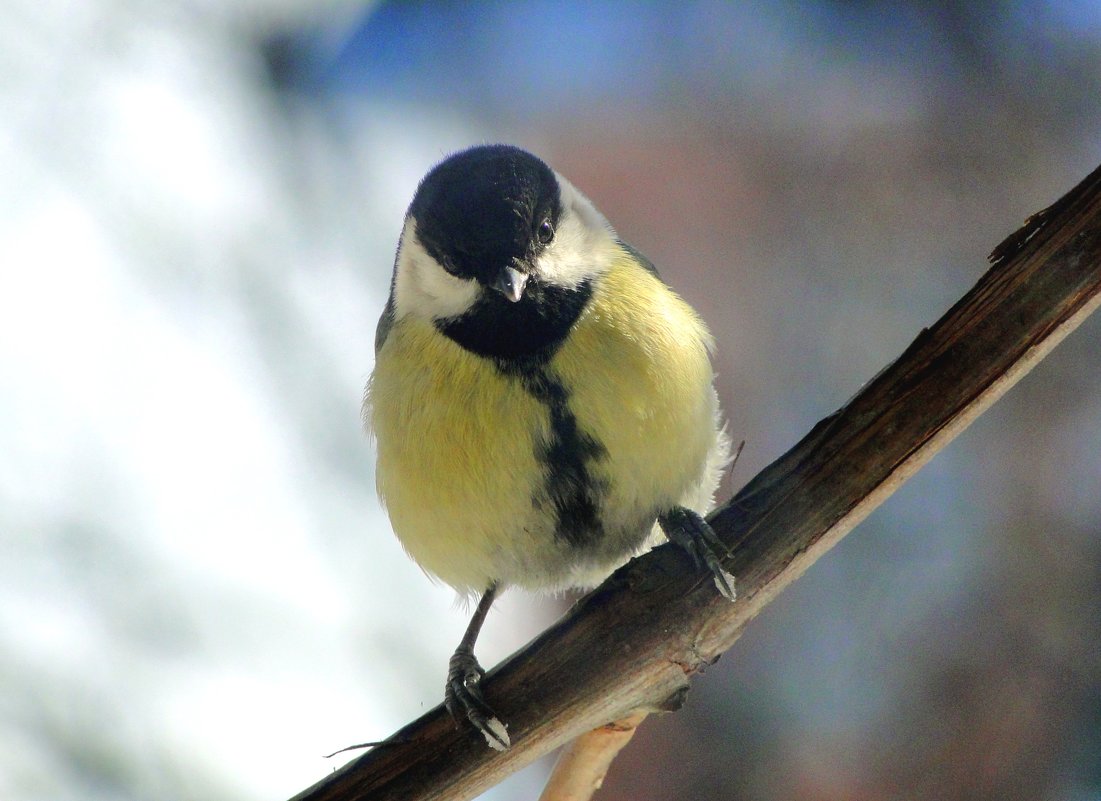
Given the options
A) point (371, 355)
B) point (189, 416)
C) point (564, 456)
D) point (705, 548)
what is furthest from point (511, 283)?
point (189, 416)

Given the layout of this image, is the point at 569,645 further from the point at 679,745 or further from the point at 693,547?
the point at 679,745

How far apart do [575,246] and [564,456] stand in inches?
8.7

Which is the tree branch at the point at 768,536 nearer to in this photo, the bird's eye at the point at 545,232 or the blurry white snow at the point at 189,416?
the bird's eye at the point at 545,232

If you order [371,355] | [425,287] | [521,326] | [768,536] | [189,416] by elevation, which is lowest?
[768,536]

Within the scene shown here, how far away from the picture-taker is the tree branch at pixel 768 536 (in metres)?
0.69

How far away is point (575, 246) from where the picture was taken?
94cm

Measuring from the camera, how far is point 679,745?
3.66 feet

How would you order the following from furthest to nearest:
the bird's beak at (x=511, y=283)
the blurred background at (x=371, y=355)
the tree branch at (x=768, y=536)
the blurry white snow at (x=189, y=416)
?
1. the blurry white snow at (x=189, y=416)
2. the blurred background at (x=371, y=355)
3. the bird's beak at (x=511, y=283)
4. the tree branch at (x=768, y=536)

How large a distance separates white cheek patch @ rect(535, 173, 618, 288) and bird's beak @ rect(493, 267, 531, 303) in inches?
1.5

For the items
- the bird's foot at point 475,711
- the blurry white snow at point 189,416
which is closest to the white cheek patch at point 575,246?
the bird's foot at point 475,711

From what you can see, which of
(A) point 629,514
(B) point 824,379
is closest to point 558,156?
(B) point 824,379

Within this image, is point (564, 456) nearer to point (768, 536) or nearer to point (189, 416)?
point (768, 536)

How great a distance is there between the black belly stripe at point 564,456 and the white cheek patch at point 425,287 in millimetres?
103

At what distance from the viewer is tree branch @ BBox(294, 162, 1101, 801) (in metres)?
0.69
